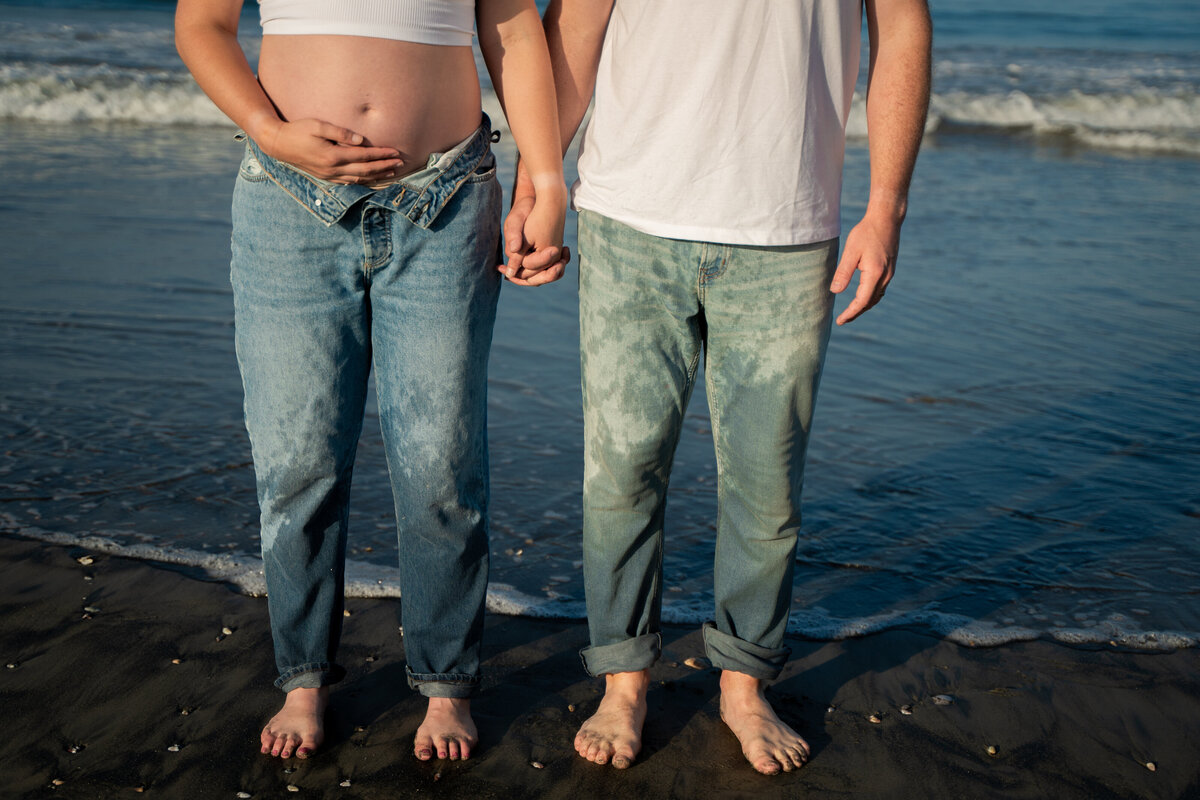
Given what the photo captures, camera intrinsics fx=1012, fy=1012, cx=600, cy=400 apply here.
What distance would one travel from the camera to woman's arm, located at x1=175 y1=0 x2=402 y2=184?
195 cm

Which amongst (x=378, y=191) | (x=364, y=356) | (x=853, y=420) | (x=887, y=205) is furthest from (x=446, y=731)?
(x=853, y=420)

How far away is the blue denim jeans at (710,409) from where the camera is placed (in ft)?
7.14

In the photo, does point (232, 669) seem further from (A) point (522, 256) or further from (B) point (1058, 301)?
(B) point (1058, 301)

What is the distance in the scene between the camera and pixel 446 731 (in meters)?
2.33

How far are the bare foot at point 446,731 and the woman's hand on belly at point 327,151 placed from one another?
3.99 feet

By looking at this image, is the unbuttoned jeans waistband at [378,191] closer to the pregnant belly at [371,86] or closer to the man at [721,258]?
the pregnant belly at [371,86]

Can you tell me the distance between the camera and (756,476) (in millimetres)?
2277

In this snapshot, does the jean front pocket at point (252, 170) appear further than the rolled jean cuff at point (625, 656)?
No

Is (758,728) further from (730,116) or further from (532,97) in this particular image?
(532,97)

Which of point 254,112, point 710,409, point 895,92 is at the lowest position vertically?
point 710,409

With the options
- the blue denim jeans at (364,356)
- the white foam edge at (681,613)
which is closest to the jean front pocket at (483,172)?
the blue denim jeans at (364,356)

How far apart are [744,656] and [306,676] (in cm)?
103

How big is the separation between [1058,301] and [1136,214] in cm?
266

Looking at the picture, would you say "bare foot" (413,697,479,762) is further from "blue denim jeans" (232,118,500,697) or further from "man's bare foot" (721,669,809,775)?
"man's bare foot" (721,669,809,775)
